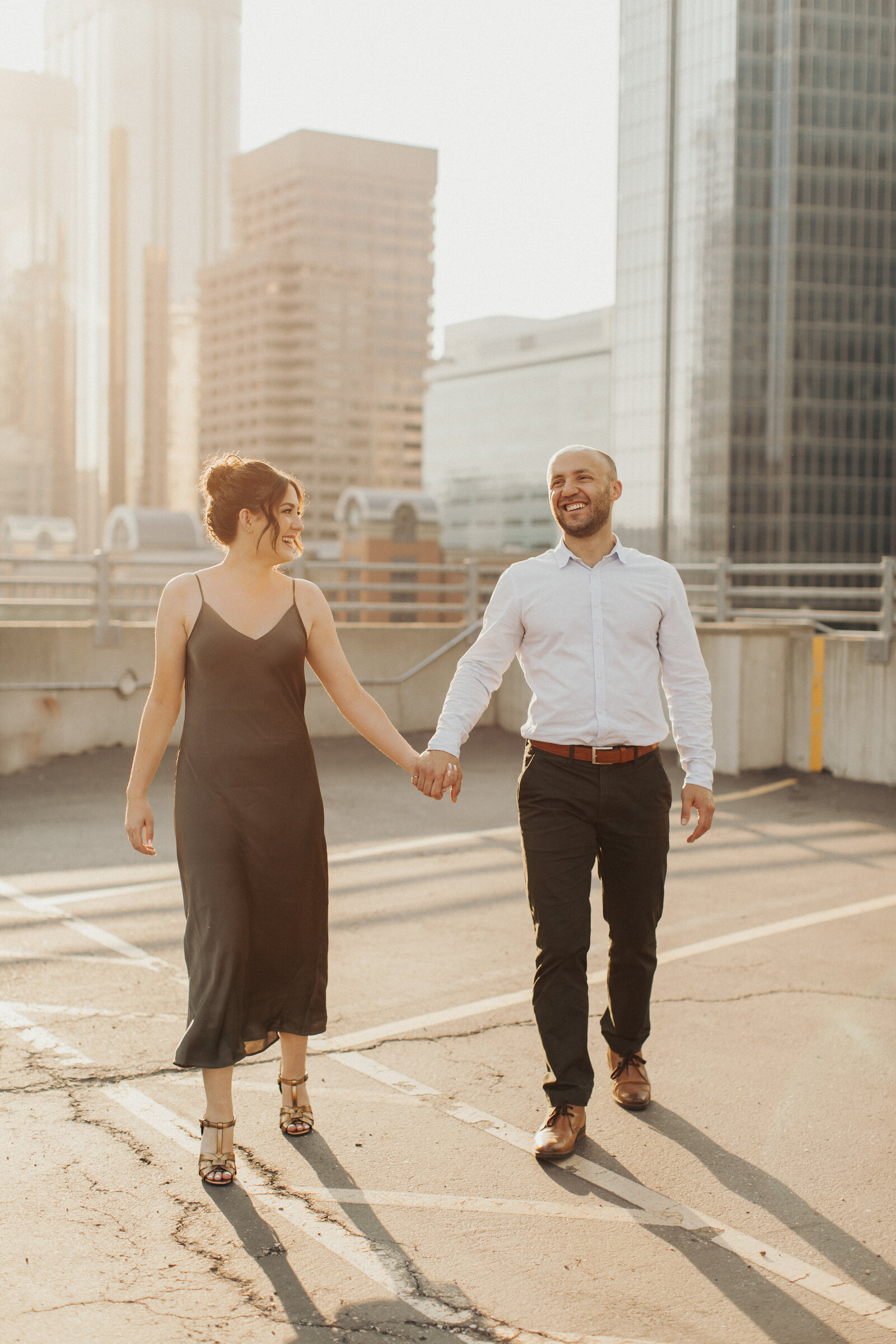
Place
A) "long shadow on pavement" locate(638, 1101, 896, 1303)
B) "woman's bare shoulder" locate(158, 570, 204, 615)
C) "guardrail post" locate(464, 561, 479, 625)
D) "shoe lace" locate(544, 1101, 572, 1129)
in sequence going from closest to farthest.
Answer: "long shadow on pavement" locate(638, 1101, 896, 1303) < "woman's bare shoulder" locate(158, 570, 204, 615) < "shoe lace" locate(544, 1101, 572, 1129) < "guardrail post" locate(464, 561, 479, 625)

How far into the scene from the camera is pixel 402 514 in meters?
87.2

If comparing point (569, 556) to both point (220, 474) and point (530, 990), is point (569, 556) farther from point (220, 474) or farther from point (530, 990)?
point (530, 990)

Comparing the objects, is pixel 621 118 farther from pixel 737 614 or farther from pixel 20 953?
pixel 20 953

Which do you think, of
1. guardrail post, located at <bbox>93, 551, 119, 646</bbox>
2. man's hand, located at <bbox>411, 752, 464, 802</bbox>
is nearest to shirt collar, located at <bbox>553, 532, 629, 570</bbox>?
man's hand, located at <bbox>411, 752, 464, 802</bbox>

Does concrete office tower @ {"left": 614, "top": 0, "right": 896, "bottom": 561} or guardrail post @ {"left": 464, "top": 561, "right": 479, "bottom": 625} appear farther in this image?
concrete office tower @ {"left": 614, "top": 0, "right": 896, "bottom": 561}

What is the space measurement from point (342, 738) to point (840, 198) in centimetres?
10284

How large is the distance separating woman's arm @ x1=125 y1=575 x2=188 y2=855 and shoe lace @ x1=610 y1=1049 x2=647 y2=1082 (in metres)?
1.69

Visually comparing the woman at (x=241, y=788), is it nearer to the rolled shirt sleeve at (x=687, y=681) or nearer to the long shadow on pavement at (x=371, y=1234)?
the long shadow on pavement at (x=371, y=1234)

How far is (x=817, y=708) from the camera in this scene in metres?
12.4

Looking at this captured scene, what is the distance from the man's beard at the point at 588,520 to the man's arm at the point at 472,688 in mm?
229

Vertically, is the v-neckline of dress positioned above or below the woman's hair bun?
below

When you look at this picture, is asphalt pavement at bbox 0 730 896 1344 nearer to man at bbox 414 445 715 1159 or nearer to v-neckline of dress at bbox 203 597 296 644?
man at bbox 414 445 715 1159

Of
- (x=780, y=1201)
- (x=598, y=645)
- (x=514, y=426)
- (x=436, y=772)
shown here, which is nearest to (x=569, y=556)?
Answer: (x=598, y=645)

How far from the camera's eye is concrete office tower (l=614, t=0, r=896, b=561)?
340 feet
